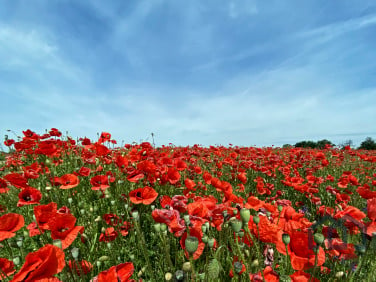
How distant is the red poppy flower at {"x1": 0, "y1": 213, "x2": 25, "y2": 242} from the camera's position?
1120 mm

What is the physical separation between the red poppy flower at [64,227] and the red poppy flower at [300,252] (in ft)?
3.65

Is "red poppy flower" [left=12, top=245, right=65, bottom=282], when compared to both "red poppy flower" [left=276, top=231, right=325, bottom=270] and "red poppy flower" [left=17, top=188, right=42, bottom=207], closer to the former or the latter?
"red poppy flower" [left=276, top=231, right=325, bottom=270]

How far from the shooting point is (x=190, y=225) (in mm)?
1308

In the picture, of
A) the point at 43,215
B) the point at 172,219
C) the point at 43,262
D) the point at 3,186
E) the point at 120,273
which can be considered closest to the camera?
the point at 43,262

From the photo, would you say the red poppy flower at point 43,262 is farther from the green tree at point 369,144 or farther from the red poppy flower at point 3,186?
the green tree at point 369,144

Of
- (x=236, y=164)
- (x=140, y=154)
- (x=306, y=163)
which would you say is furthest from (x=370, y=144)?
(x=140, y=154)

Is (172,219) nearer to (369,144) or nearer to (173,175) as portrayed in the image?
(173,175)

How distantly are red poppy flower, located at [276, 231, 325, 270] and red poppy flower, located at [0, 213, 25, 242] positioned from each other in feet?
4.72

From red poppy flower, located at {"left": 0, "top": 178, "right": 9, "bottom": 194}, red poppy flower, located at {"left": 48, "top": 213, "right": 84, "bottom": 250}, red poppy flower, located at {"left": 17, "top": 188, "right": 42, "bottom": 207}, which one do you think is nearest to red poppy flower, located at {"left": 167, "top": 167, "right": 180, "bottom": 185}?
red poppy flower, located at {"left": 17, "top": 188, "right": 42, "bottom": 207}

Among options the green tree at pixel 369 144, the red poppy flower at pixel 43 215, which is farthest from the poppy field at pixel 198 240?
the green tree at pixel 369 144

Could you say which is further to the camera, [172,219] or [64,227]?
[172,219]

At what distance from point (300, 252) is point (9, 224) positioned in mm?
1613

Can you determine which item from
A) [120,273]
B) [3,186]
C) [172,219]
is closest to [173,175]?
[172,219]

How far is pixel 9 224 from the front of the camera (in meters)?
1.17
